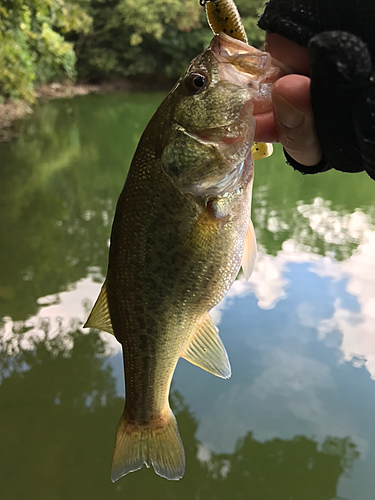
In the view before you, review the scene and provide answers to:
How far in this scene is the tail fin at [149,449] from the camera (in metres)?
1.59

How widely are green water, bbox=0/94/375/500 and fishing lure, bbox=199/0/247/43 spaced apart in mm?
3007

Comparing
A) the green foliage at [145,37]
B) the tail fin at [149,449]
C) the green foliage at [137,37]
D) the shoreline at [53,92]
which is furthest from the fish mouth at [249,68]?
the green foliage at [145,37]

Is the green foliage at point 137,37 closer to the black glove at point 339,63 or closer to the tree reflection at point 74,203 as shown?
the tree reflection at point 74,203

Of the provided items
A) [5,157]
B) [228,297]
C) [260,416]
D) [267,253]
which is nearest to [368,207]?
[267,253]

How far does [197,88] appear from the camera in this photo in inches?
52.9

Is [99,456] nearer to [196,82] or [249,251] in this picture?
[249,251]

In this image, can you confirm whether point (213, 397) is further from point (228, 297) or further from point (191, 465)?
point (228, 297)

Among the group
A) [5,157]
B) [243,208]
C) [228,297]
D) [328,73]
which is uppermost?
[328,73]

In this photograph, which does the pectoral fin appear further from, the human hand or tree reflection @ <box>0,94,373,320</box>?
tree reflection @ <box>0,94,373,320</box>

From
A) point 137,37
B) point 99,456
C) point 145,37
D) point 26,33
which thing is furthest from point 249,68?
point 145,37

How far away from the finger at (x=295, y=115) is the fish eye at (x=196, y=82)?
26 centimetres

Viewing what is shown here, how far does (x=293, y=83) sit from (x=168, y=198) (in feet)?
1.75

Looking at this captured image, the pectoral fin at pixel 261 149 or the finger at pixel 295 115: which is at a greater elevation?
the finger at pixel 295 115

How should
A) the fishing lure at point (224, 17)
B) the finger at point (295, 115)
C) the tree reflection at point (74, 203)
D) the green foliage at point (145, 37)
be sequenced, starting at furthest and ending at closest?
the green foliage at point (145, 37) → the tree reflection at point (74, 203) → the fishing lure at point (224, 17) → the finger at point (295, 115)
